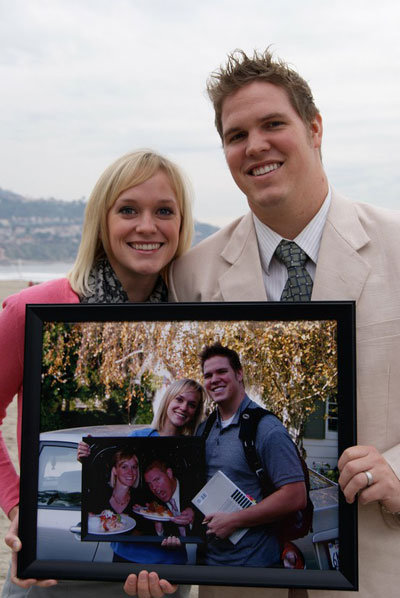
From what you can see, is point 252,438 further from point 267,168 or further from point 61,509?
point 267,168

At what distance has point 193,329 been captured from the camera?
7.80 ft

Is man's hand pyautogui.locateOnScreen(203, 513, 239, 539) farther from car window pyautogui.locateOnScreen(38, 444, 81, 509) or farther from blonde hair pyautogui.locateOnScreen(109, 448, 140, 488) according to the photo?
car window pyautogui.locateOnScreen(38, 444, 81, 509)

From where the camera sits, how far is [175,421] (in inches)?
93.2

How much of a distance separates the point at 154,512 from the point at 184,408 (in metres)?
0.37

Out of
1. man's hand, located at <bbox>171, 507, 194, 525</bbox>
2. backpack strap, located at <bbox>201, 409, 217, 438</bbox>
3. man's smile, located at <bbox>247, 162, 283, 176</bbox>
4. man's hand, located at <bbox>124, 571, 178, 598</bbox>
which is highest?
man's smile, located at <bbox>247, 162, 283, 176</bbox>

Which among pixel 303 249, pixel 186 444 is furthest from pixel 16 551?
pixel 303 249

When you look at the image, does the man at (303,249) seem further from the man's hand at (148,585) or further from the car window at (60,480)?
the car window at (60,480)

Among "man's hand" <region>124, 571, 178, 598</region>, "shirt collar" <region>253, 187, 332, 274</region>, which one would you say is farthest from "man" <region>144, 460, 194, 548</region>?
"shirt collar" <region>253, 187, 332, 274</region>

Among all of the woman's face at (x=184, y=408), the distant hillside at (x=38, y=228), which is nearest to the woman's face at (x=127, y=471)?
the woman's face at (x=184, y=408)

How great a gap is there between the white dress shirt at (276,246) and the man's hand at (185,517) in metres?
0.92

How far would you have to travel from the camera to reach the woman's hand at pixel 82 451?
242 centimetres

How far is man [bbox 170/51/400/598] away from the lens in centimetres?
250

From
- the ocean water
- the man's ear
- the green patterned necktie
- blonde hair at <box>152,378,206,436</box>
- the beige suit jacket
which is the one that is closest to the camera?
blonde hair at <box>152,378,206,436</box>

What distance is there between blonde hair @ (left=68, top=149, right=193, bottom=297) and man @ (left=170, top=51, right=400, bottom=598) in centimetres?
19
